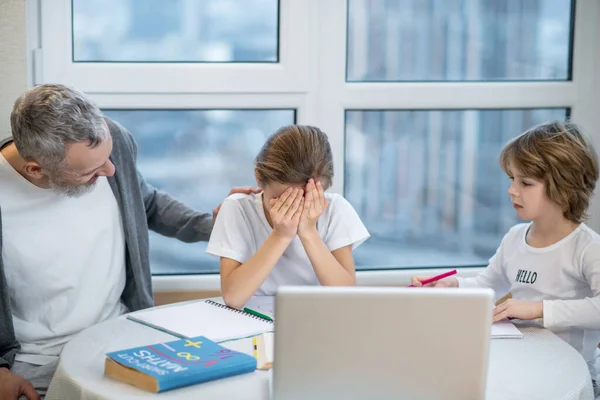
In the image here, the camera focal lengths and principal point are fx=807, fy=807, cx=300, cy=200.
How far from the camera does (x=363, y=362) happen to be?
47.4 inches

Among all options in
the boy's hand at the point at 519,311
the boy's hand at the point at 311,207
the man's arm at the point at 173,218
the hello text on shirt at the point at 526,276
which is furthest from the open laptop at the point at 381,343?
the man's arm at the point at 173,218

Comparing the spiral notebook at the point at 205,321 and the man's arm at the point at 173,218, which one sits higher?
the man's arm at the point at 173,218

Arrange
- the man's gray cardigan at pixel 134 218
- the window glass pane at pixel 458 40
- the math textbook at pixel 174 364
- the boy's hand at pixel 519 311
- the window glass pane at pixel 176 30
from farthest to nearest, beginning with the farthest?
the window glass pane at pixel 458 40 < the window glass pane at pixel 176 30 < the man's gray cardigan at pixel 134 218 < the boy's hand at pixel 519 311 < the math textbook at pixel 174 364

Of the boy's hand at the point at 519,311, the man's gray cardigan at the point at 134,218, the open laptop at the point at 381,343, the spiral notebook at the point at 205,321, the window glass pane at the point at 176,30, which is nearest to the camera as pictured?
the open laptop at the point at 381,343

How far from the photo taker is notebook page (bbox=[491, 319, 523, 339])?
1.71 m

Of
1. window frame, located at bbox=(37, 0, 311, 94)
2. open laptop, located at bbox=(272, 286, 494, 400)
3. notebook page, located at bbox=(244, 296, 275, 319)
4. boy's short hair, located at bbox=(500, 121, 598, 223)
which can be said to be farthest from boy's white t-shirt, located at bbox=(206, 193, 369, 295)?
open laptop, located at bbox=(272, 286, 494, 400)

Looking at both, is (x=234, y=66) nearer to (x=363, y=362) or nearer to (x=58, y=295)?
(x=58, y=295)

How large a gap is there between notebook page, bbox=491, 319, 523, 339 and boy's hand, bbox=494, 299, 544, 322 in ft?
0.05

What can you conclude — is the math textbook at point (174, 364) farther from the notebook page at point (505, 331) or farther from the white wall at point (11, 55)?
the white wall at point (11, 55)

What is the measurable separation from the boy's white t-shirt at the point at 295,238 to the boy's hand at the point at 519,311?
1.30 feet

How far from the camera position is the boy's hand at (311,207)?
188cm

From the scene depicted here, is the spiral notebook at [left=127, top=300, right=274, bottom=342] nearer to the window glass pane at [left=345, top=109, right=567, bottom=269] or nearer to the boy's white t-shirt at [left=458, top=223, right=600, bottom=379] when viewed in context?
the boy's white t-shirt at [left=458, top=223, right=600, bottom=379]

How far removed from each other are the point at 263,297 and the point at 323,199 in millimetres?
300

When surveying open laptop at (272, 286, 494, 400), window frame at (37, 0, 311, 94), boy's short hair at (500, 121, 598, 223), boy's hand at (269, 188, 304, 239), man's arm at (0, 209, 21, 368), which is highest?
window frame at (37, 0, 311, 94)
